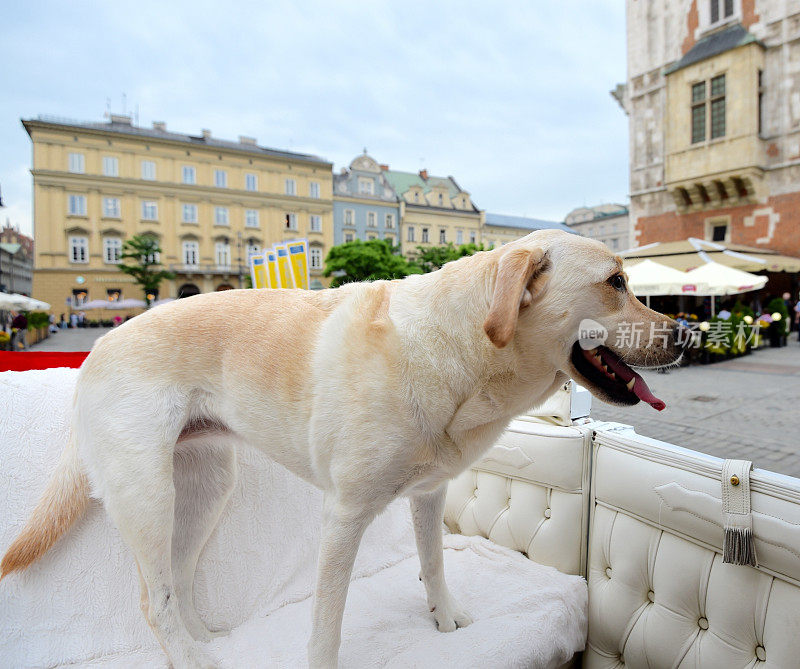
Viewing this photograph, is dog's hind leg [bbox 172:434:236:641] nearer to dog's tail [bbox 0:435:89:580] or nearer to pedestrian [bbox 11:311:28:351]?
dog's tail [bbox 0:435:89:580]

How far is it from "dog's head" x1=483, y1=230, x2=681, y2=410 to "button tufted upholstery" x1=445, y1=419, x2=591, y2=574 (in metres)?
0.69

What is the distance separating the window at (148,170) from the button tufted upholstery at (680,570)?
31.8m

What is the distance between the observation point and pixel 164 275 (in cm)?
2538

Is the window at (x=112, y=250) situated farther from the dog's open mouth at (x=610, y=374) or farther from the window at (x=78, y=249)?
the dog's open mouth at (x=610, y=374)

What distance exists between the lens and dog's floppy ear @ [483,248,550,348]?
2.35 feet

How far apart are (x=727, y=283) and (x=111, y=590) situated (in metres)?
8.50

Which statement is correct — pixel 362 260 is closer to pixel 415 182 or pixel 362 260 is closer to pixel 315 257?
pixel 315 257

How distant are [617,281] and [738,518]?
2.08ft

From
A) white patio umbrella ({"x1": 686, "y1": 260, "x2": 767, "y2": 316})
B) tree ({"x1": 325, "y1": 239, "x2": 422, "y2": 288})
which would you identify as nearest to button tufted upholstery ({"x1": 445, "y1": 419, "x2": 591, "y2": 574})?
white patio umbrella ({"x1": 686, "y1": 260, "x2": 767, "y2": 316})

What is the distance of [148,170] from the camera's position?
27.4 m

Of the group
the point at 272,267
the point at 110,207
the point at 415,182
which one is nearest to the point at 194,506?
the point at 272,267

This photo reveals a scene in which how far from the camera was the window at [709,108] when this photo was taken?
1320 centimetres

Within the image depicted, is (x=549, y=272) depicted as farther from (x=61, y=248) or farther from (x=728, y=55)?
(x=61, y=248)

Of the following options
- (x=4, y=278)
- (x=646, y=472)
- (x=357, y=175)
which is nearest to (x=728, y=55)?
(x=646, y=472)
